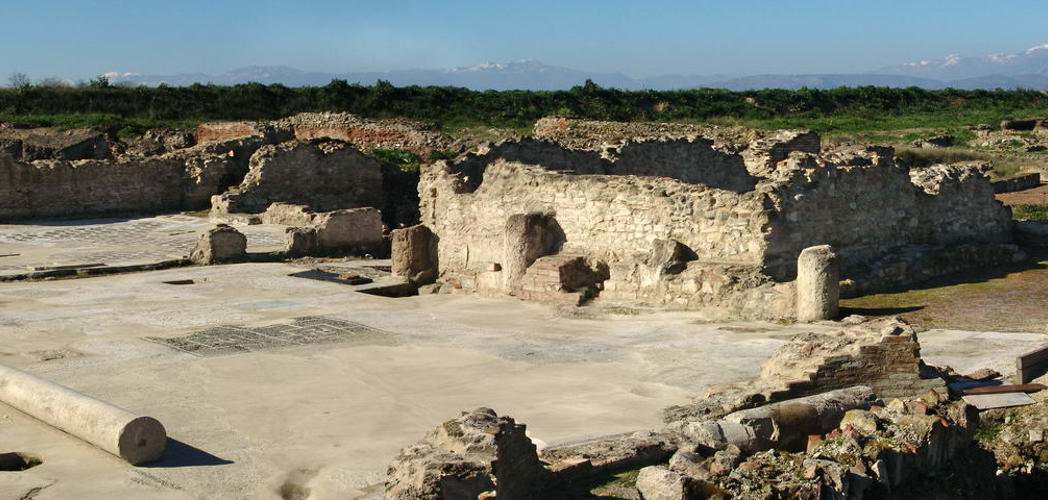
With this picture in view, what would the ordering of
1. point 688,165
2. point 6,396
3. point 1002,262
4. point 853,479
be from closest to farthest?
point 853,479 < point 6,396 < point 1002,262 < point 688,165

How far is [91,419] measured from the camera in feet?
27.1

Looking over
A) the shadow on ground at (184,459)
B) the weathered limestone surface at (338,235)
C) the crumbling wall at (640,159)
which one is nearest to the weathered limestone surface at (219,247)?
the weathered limestone surface at (338,235)

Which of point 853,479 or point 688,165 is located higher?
point 688,165

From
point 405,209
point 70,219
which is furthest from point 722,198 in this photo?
point 70,219

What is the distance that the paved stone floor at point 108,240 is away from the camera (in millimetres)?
19031

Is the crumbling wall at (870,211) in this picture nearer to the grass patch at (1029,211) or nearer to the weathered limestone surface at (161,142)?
the grass patch at (1029,211)

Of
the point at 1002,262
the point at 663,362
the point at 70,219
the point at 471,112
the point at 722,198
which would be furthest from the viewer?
the point at 471,112

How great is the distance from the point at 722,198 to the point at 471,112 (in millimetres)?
27962

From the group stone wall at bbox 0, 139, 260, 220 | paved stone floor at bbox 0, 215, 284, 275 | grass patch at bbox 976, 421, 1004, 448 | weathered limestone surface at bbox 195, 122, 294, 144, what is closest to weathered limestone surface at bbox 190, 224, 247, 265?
paved stone floor at bbox 0, 215, 284, 275

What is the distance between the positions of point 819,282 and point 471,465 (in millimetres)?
6749

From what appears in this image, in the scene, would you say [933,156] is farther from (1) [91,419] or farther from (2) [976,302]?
(1) [91,419]

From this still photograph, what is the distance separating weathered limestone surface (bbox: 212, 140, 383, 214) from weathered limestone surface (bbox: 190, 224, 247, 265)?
16.6 ft

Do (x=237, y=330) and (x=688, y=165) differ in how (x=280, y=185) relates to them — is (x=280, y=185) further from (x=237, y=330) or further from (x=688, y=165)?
(x=237, y=330)

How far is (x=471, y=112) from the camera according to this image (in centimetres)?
4122
